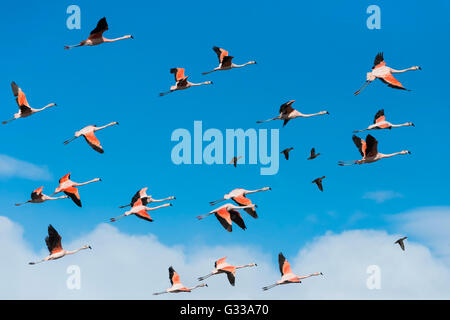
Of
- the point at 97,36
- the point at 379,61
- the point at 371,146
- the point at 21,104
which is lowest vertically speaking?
the point at 371,146

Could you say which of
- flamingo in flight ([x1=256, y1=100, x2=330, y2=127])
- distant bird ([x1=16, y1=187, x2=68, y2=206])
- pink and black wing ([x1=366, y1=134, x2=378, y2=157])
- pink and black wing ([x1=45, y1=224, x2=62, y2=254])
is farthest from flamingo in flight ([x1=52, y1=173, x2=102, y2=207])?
pink and black wing ([x1=366, y1=134, x2=378, y2=157])

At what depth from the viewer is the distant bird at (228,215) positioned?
39219mm

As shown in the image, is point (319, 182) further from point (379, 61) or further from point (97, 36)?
point (97, 36)

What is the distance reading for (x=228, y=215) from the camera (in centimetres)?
3956

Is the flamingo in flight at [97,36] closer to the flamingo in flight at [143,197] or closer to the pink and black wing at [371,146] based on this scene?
the flamingo in flight at [143,197]

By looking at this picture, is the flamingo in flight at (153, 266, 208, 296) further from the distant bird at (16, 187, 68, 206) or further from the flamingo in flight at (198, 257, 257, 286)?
the distant bird at (16, 187, 68, 206)

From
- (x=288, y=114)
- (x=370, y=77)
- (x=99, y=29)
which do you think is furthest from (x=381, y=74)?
(x=99, y=29)

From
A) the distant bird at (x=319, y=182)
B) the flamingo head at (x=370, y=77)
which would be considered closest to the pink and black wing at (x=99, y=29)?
the flamingo head at (x=370, y=77)

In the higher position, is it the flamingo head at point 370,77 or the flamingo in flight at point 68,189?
the flamingo head at point 370,77
